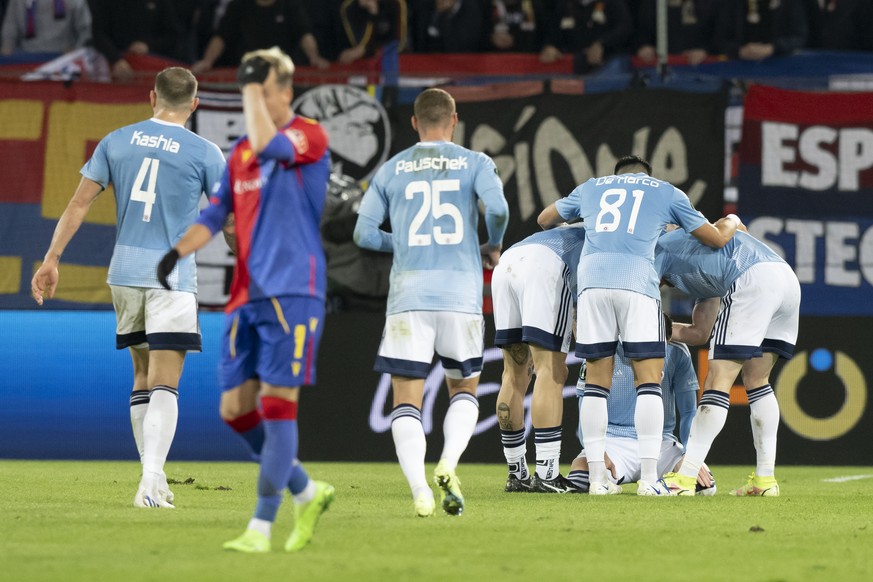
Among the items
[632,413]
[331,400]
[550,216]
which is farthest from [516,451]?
[331,400]

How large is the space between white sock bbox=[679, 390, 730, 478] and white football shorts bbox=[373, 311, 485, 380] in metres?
2.24

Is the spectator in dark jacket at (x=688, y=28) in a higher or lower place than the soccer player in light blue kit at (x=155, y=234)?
higher

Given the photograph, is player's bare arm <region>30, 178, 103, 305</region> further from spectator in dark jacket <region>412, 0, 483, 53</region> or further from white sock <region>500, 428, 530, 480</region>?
spectator in dark jacket <region>412, 0, 483, 53</region>

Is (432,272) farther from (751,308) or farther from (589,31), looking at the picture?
(589,31)

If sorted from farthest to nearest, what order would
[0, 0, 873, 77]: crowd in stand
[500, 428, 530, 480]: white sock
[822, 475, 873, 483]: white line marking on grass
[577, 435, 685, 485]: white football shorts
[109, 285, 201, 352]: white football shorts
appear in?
1. [0, 0, 873, 77]: crowd in stand
2. [822, 475, 873, 483]: white line marking on grass
3. [577, 435, 685, 485]: white football shorts
4. [500, 428, 530, 480]: white sock
5. [109, 285, 201, 352]: white football shorts

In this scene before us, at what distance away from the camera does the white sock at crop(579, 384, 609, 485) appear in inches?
333

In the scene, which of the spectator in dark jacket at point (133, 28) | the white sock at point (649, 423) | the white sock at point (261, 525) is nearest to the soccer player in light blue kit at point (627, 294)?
the white sock at point (649, 423)

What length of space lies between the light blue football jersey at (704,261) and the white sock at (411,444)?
9.05 ft

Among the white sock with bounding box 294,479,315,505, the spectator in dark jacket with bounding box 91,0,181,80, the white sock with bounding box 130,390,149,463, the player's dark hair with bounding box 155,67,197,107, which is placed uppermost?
the spectator in dark jacket with bounding box 91,0,181,80

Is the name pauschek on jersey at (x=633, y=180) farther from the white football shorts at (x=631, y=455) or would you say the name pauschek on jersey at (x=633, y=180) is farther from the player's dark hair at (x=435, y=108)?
the white football shorts at (x=631, y=455)

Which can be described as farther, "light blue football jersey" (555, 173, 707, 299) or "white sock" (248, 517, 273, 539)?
"light blue football jersey" (555, 173, 707, 299)

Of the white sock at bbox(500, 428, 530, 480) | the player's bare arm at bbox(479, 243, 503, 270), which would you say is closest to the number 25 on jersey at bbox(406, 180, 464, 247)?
the player's bare arm at bbox(479, 243, 503, 270)

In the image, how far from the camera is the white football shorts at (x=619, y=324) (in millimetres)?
8336

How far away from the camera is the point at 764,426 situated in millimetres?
9000
